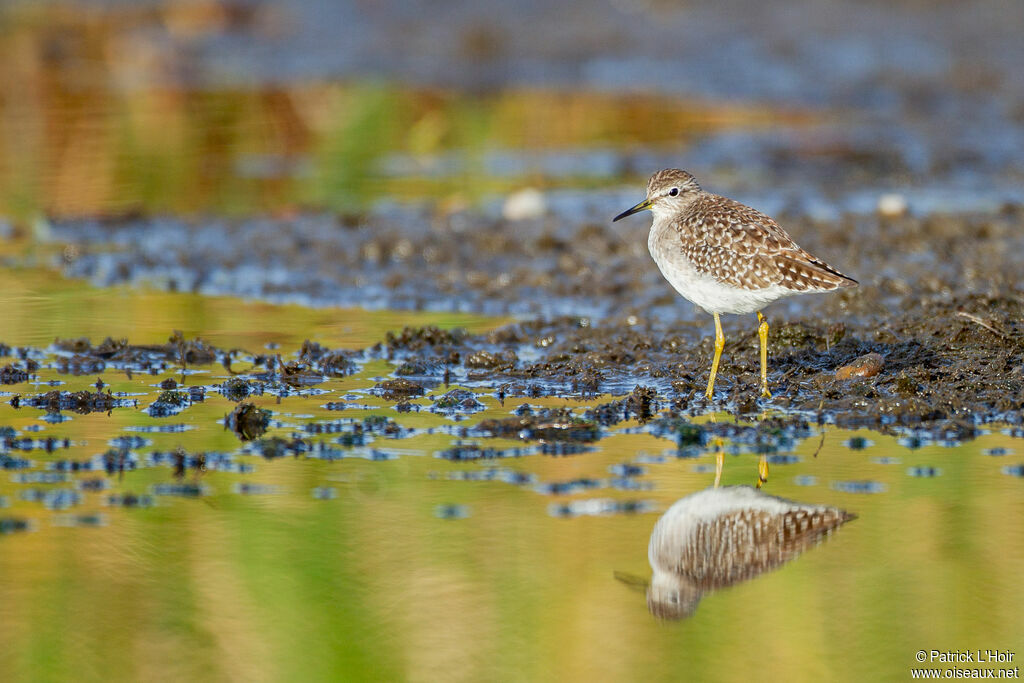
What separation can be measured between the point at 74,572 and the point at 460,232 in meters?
7.17

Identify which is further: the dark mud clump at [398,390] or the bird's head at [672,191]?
the bird's head at [672,191]

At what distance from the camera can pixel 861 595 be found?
5.56 meters

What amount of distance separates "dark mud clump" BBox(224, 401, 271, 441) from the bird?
8.32ft

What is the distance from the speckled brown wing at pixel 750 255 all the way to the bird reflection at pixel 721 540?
168 centimetres

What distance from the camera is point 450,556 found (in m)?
5.98

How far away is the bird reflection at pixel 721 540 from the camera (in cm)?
565

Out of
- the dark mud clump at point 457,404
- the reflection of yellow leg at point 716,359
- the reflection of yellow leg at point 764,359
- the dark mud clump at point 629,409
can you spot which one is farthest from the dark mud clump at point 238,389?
the reflection of yellow leg at point 764,359

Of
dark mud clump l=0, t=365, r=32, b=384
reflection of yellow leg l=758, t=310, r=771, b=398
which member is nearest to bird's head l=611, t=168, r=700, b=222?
reflection of yellow leg l=758, t=310, r=771, b=398

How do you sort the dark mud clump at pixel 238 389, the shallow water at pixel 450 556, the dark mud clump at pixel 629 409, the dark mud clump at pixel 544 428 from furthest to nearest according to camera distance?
the dark mud clump at pixel 238 389 < the dark mud clump at pixel 629 409 < the dark mud clump at pixel 544 428 < the shallow water at pixel 450 556

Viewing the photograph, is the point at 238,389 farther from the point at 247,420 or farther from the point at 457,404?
the point at 457,404

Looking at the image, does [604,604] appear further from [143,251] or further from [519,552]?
[143,251]

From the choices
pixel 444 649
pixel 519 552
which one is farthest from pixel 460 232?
pixel 444 649

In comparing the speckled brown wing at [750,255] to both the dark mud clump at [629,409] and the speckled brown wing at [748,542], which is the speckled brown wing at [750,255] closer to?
the dark mud clump at [629,409]

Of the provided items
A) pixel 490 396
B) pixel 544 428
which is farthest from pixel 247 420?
pixel 544 428
